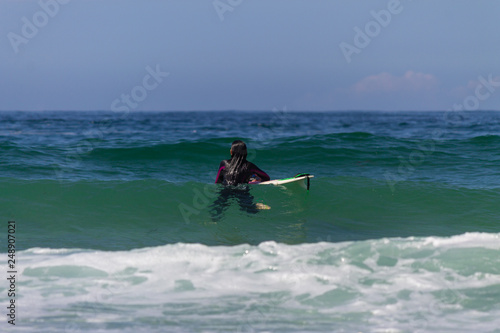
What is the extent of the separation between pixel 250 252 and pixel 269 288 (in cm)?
124

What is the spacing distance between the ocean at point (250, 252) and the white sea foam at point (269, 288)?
25 mm

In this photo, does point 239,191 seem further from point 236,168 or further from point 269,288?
point 269,288

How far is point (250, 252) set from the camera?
7.08 m

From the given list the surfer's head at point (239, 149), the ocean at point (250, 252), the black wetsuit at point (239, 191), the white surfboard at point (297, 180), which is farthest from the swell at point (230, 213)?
the surfer's head at point (239, 149)

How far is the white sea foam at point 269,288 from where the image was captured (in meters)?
4.92

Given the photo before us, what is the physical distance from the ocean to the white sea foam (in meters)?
0.02

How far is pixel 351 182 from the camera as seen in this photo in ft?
42.9

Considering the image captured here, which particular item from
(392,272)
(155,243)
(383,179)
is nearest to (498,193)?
(383,179)

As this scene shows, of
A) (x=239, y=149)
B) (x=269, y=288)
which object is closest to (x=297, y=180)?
(x=239, y=149)

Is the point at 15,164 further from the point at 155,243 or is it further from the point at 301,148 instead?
the point at 301,148

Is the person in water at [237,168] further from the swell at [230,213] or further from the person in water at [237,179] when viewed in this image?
the swell at [230,213]

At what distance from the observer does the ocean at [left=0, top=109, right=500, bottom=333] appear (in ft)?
16.7

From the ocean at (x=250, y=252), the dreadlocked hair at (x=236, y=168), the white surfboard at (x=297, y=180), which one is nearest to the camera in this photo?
the ocean at (x=250, y=252)

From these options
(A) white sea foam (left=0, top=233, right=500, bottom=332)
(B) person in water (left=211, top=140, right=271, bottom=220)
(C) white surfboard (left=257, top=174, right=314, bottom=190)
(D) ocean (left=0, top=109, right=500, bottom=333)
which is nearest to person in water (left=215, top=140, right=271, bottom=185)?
(B) person in water (left=211, top=140, right=271, bottom=220)
